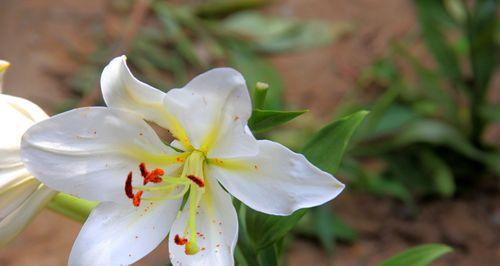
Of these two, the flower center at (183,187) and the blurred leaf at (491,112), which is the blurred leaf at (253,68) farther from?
the flower center at (183,187)

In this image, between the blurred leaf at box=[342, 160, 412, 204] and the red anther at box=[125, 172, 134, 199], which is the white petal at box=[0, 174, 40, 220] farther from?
the blurred leaf at box=[342, 160, 412, 204]

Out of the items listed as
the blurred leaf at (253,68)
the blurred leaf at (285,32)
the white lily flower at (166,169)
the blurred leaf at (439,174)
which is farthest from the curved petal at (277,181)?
the blurred leaf at (285,32)

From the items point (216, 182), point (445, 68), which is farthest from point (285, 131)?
point (216, 182)

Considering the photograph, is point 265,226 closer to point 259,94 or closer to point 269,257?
point 269,257

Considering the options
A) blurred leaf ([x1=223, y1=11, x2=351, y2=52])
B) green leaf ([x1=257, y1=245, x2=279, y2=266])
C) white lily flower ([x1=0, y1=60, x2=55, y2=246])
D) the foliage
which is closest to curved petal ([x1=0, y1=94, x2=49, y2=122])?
white lily flower ([x1=0, y1=60, x2=55, y2=246])

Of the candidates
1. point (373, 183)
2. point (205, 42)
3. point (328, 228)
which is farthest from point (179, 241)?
point (205, 42)

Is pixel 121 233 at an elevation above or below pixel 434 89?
above

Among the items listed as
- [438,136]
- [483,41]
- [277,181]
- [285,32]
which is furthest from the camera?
[285,32]
